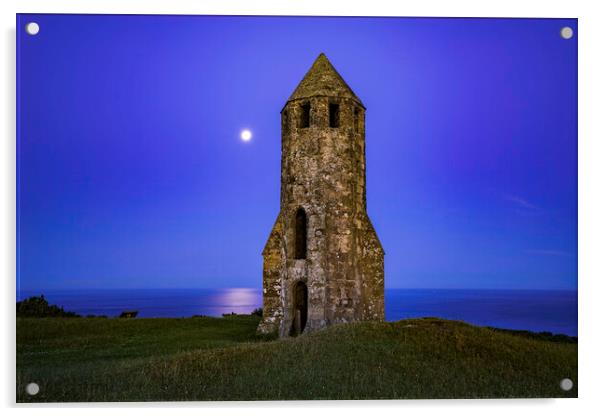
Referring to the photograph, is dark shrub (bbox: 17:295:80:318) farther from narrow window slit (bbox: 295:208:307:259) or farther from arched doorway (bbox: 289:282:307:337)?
narrow window slit (bbox: 295:208:307:259)

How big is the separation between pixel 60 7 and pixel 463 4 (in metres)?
8.06

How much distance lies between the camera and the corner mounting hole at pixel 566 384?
41.8ft

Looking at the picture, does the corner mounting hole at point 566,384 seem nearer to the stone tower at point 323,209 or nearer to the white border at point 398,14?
the white border at point 398,14

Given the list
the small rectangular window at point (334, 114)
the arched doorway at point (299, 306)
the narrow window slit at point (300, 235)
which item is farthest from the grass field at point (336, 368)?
the small rectangular window at point (334, 114)

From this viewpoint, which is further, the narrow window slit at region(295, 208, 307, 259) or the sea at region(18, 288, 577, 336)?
the narrow window slit at region(295, 208, 307, 259)

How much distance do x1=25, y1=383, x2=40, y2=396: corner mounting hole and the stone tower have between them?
8.78m

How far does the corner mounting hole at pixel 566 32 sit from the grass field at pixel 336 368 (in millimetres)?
6202

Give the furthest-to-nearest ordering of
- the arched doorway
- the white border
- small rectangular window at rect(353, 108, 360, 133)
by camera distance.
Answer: small rectangular window at rect(353, 108, 360, 133) < the arched doorway < the white border

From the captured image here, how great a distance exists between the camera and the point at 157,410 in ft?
40.0

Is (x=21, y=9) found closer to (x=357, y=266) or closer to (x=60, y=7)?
(x=60, y=7)

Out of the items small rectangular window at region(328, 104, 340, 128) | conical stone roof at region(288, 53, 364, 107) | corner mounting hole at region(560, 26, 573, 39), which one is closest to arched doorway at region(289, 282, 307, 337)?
small rectangular window at region(328, 104, 340, 128)

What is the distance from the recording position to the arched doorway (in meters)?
20.7

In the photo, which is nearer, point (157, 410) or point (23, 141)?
point (157, 410)
